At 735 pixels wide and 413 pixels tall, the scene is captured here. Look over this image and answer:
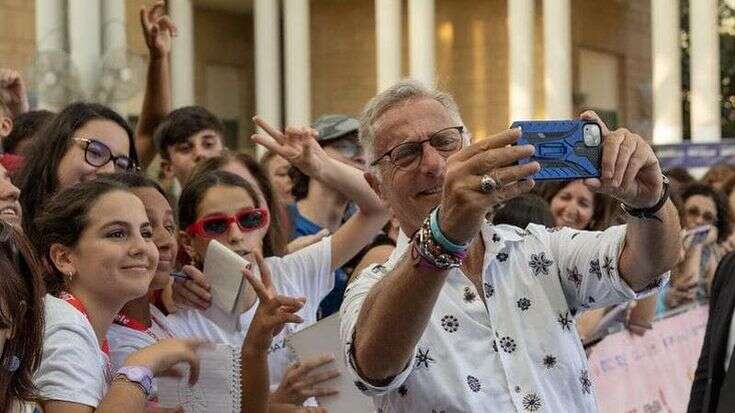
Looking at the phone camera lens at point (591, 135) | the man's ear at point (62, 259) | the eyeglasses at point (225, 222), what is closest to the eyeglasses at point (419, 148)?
the phone camera lens at point (591, 135)

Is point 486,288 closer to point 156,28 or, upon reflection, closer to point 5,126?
point 5,126

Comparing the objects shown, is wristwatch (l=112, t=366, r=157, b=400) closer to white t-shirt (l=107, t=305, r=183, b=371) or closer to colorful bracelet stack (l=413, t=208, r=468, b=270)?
white t-shirt (l=107, t=305, r=183, b=371)

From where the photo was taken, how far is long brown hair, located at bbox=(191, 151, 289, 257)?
4723 millimetres

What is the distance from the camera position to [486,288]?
289 cm

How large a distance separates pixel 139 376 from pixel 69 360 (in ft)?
0.60

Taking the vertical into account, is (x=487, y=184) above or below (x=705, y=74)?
below

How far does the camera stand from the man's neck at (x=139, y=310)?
3924 mm

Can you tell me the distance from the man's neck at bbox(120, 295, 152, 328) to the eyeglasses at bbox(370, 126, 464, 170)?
1375mm

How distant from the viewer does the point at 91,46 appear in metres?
20.5

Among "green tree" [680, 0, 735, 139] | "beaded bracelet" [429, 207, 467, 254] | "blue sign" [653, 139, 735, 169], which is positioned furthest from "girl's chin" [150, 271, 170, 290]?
"green tree" [680, 0, 735, 139]

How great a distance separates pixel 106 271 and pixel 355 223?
158cm

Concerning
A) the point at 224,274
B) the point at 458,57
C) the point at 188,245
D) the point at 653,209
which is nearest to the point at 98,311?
the point at 224,274

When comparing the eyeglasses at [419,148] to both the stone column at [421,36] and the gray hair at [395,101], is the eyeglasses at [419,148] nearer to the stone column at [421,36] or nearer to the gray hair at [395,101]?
the gray hair at [395,101]

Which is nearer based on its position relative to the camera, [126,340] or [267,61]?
[126,340]
